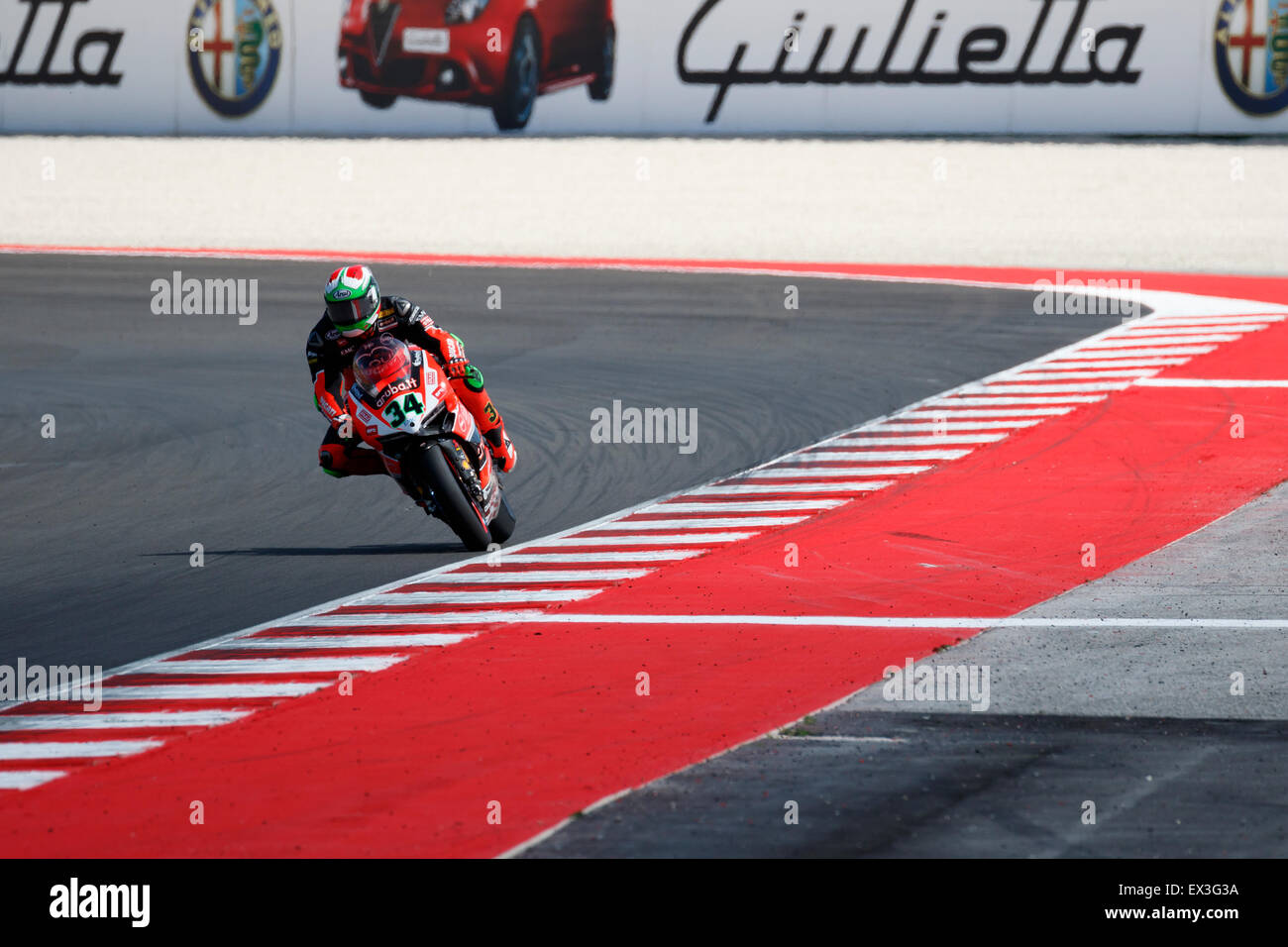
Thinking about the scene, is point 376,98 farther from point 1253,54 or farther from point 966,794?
point 966,794

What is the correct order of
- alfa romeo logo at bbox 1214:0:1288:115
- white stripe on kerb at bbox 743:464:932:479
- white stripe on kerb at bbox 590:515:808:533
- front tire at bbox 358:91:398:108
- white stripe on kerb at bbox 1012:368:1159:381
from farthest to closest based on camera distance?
front tire at bbox 358:91:398:108 → alfa romeo logo at bbox 1214:0:1288:115 → white stripe on kerb at bbox 1012:368:1159:381 → white stripe on kerb at bbox 743:464:932:479 → white stripe on kerb at bbox 590:515:808:533

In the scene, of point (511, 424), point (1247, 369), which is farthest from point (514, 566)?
point (1247, 369)

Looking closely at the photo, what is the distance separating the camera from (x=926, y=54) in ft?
109

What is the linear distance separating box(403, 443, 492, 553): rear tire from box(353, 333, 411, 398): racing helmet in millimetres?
406

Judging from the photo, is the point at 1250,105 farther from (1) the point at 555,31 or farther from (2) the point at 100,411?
(2) the point at 100,411

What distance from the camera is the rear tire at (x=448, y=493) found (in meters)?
10.7

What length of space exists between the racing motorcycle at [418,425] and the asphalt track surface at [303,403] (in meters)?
0.53

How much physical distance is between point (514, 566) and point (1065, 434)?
17.5 feet

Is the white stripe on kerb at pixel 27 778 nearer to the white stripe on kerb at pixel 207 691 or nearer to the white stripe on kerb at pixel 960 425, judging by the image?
the white stripe on kerb at pixel 207 691

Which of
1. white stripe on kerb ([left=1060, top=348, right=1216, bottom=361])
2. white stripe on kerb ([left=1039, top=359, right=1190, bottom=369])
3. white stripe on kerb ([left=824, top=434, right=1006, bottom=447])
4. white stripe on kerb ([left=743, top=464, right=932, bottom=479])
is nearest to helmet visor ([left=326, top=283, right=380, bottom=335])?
white stripe on kerb ([left=743, top=464, right=932, bottom=479])

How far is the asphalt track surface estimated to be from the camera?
35.6ft

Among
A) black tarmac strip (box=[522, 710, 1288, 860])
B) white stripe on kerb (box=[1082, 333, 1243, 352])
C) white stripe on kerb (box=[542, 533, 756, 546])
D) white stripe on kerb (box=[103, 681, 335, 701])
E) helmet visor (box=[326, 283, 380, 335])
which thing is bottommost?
black tarmac strip (box=[522, 710, 1288, 860])

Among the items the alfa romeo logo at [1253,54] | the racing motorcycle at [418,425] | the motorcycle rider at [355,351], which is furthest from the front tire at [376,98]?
the racing motorcycle at [418,425]

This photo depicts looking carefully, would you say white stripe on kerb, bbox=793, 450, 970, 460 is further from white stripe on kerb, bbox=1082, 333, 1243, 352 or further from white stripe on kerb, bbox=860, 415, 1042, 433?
white stripe on kerb, bbox=1082, 333, 1243, 352
